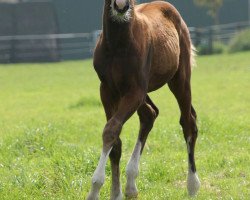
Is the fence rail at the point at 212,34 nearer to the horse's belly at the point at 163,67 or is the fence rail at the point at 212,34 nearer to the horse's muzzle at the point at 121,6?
the horse's belly at the point at 163,67

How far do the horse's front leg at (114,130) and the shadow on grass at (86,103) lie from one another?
971 cm

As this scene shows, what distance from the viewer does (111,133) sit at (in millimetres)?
5336

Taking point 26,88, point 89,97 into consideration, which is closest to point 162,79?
point 89,97

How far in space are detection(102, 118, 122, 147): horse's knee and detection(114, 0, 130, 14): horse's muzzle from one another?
0.85m

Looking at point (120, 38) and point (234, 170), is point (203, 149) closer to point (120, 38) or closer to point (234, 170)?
point (234, 170)

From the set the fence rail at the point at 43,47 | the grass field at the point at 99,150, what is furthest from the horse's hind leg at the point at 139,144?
the fence rail at the point at 43,47

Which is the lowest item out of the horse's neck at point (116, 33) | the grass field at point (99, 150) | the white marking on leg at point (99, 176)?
the grass field at point (99, 150)

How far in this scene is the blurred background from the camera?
1433 inches

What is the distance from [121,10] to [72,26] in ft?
128

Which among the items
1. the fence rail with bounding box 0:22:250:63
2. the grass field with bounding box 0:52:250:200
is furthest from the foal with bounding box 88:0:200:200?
the fence rail with bounding box 0:22:250:63

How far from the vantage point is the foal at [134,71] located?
550cm

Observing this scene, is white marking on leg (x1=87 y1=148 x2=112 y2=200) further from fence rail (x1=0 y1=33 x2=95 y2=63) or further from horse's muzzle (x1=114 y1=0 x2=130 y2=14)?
fence rail (x1=0 y1=33 x2=95 y2=63)

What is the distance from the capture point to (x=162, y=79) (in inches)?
251

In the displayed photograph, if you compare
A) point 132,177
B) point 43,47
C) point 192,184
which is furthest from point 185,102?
point 43,47
